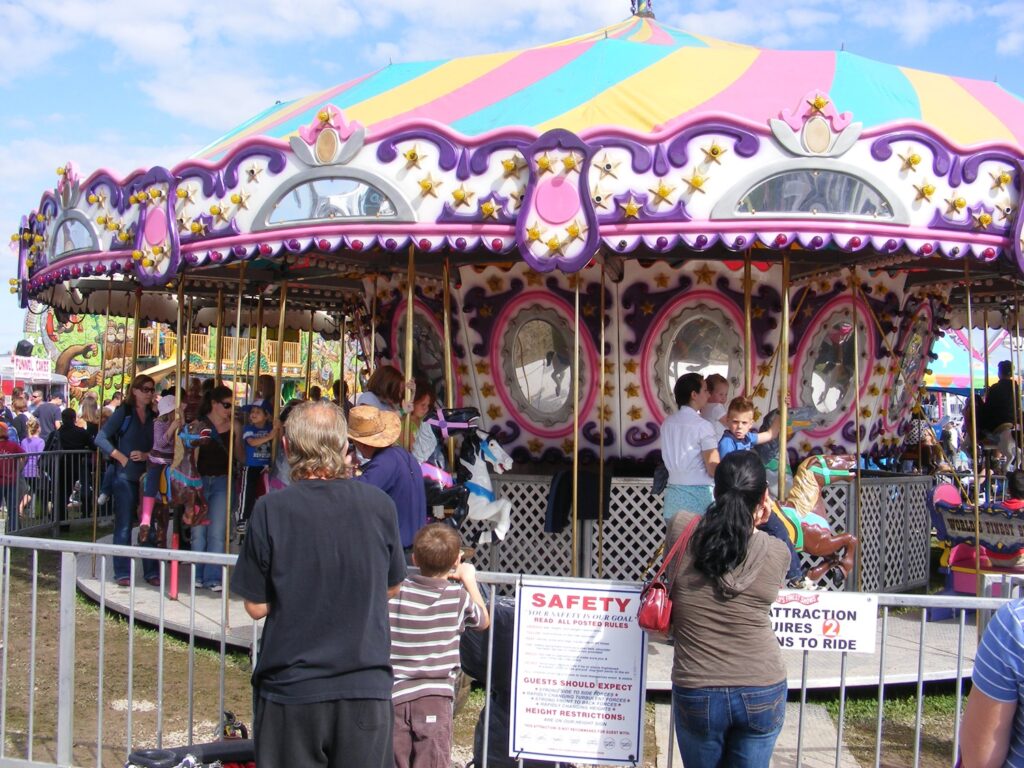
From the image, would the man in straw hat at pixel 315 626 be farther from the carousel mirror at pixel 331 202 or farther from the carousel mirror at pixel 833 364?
the carousel mirror at pixel 833 364

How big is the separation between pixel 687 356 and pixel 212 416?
3644 mm

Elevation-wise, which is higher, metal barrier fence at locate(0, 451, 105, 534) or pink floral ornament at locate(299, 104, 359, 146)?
pink floral ornament at locate(299, 104, 359, 146)

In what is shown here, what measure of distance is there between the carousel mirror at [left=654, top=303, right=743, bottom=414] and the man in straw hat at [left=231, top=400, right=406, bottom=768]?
5.55 m

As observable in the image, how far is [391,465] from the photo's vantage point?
4520 millimetres

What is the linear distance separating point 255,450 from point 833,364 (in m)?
4.69

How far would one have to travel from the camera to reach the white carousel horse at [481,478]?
23.2ft

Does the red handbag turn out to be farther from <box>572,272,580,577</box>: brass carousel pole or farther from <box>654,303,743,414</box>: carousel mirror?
<box>654,303,743,414</box>: carousel mirror

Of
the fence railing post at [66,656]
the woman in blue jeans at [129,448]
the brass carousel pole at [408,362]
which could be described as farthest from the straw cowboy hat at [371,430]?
the woman in blue jeans at [129,448]

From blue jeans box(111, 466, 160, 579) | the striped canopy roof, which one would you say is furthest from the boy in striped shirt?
blue jeans box(111, 466, 160, 579)

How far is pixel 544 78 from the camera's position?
770cm

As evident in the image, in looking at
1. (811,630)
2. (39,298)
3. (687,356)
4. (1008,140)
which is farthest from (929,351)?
(39,298)

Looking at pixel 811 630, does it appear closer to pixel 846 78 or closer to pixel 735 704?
pixel 735 704

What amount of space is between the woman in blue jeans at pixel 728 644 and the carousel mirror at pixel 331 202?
12.0 ft

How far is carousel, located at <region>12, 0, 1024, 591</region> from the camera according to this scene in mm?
5801
